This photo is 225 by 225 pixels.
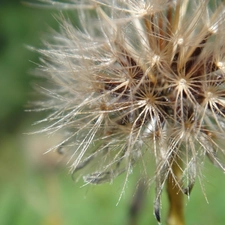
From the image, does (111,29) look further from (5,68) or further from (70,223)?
(5,68)

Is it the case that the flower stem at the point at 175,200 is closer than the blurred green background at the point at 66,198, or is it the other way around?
the flower stem at the point at 175,200

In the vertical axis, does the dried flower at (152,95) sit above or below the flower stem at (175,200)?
above

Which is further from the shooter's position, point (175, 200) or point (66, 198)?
point (66, 198)

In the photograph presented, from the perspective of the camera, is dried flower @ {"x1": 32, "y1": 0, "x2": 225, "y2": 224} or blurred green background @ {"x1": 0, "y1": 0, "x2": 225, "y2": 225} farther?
blurred green background @ {"x1": 0, "y1": 0, "x2": 225, "y2": 225}

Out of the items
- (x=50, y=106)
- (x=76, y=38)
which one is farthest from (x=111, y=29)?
(x=50, y=106)

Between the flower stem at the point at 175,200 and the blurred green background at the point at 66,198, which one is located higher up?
the blurred green background at the point at 66,198

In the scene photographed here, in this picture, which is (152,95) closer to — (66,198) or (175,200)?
(175,200)

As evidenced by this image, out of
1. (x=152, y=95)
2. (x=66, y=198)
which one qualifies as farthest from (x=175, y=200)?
(x=66, y=198)

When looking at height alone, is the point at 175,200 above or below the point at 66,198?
below
